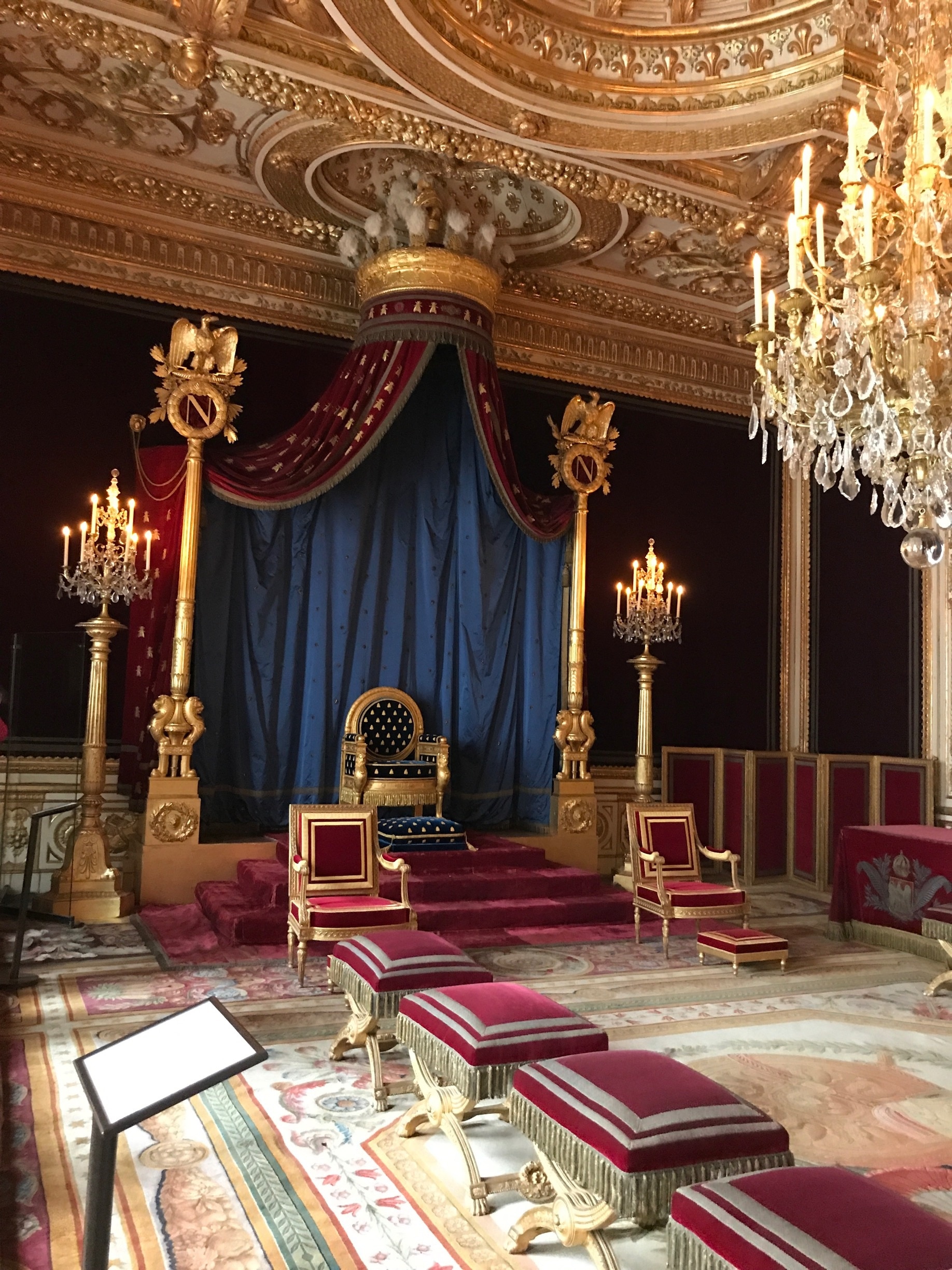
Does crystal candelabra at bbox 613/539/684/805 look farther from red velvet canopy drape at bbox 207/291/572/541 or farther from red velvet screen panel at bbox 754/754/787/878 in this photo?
red velvet canopy drape at bbox 207/291/572/541

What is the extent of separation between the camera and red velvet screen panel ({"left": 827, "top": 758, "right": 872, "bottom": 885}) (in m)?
8.39

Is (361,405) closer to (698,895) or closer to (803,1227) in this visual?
(698,895)

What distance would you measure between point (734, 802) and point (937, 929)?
3.13 m

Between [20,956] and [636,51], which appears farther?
[636,51]

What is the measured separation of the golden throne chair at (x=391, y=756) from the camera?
697 cm

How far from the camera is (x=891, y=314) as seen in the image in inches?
164

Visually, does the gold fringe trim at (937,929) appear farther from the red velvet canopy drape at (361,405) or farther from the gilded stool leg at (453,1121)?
the red velvet canopy drape at (361,405)

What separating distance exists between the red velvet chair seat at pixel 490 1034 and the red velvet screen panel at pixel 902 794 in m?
6.04

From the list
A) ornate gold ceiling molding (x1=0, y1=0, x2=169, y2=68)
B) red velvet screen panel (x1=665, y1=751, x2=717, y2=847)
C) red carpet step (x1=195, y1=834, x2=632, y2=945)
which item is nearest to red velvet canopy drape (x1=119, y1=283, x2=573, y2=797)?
red carpet step (x1=195, y1=834, x2=632, y2=945)

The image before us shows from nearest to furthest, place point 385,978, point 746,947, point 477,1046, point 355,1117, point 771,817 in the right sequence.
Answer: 1. point 477,1046
2. point 355,1117
3. point 385,978
4. point 746,947
5. point 771,817

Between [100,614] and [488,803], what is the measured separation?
3253 mm

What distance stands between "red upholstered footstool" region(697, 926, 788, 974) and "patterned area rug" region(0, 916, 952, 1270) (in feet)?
0.35

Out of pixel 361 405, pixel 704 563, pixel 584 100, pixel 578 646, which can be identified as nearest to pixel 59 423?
pixel 361 405

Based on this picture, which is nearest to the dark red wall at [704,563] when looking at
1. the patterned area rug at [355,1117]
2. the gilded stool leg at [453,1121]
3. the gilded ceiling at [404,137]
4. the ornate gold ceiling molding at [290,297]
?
the ornate gold ceiling molding at [290,297]
